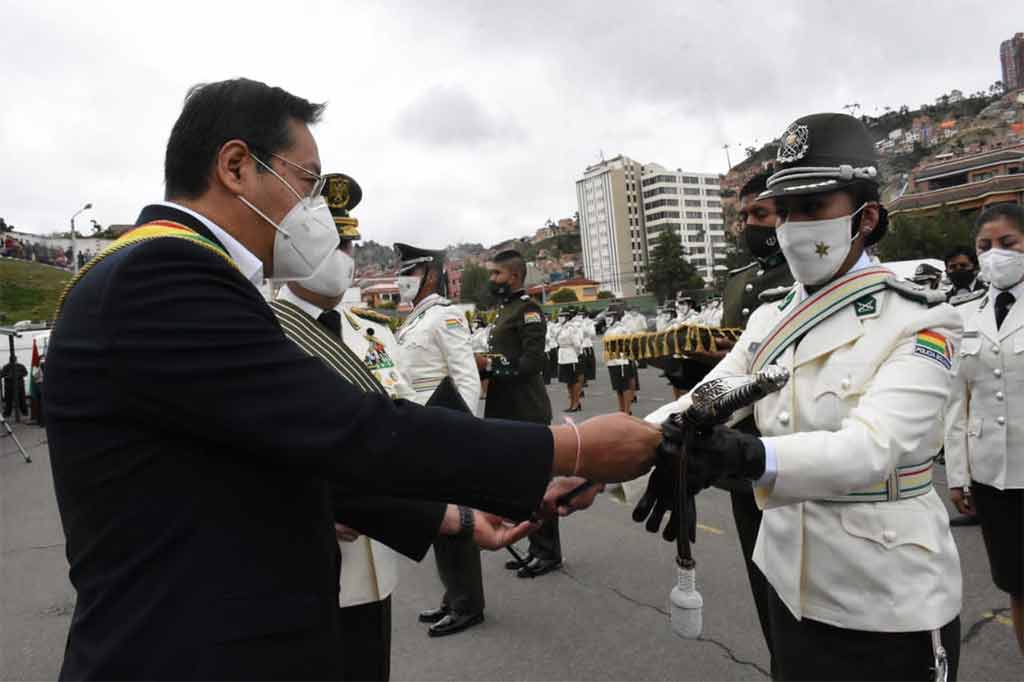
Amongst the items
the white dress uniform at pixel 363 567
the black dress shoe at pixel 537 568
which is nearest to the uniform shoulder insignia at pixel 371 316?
the white dress uniform at pixel 363 567

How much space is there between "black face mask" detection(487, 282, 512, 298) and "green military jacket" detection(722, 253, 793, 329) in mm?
2210

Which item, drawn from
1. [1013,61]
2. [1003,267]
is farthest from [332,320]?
[1013,61]

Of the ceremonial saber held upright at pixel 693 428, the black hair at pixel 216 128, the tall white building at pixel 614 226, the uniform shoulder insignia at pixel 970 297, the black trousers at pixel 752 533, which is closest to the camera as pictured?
the black hair at pixel 216 128

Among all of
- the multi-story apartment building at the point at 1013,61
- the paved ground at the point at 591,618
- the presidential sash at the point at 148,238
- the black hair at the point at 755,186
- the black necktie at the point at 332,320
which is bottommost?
the paved ground at the point at 591,618

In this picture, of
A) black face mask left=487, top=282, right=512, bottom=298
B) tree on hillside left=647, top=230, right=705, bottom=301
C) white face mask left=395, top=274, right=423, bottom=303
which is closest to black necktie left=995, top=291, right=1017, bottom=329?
black face mask left=487, top=282, right=512, bottom=298

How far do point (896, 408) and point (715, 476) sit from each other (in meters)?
0.50

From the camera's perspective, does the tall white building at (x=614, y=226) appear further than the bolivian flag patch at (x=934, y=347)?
Yes

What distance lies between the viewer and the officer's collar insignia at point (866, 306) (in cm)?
191

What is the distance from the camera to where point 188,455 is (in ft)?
3.95

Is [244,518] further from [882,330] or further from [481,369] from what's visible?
[481,369]

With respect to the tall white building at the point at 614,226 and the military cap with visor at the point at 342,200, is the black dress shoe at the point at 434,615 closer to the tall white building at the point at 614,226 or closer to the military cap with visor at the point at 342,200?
the military cap with visor at the point at 342,200

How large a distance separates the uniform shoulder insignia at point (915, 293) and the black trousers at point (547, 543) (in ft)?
11.4

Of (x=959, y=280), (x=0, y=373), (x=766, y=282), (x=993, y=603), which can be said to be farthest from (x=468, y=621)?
(x=0, y=373)

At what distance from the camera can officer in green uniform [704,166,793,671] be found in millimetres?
2832
